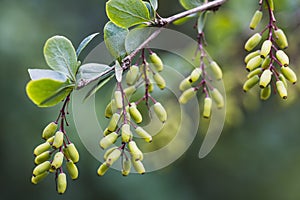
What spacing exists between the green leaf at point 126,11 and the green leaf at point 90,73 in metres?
0.07

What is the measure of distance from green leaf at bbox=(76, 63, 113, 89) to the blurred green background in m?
1.25

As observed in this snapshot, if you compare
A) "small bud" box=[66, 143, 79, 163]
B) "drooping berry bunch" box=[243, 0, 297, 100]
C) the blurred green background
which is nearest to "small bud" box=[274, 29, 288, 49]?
"drooping berry bunch" box=[243, 0, 297, 100]

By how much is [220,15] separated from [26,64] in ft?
3.63

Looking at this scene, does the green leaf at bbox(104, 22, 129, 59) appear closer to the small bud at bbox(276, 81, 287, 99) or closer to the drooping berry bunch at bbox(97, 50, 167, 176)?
the drooping berry bunch at bbox(97, 50, 167, 176)

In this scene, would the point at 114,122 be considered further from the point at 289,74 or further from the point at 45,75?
the point at 289,74

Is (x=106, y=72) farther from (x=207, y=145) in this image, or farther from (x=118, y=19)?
(x=207, y=145)

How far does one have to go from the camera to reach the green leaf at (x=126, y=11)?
740 mm

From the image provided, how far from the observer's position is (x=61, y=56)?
0.71 metres

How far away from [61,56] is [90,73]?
0.05 m

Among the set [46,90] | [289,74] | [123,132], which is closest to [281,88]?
[289,74]

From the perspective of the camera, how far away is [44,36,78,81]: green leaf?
2.33 ft

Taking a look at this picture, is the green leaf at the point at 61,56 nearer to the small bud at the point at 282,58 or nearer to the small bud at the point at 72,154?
the small bud at the point at 72,154

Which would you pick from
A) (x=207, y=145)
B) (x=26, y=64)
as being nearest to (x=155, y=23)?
(x=207, y=145)

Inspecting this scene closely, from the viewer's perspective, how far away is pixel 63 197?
8.91 feet
